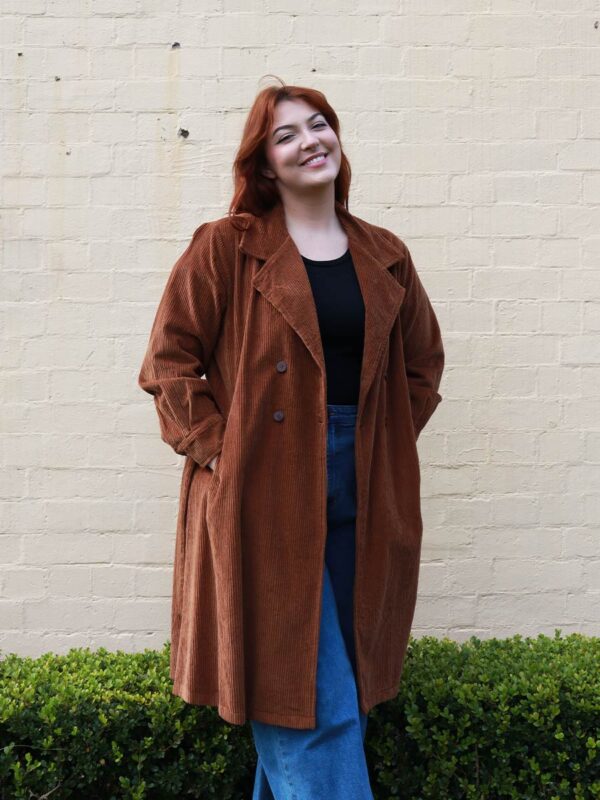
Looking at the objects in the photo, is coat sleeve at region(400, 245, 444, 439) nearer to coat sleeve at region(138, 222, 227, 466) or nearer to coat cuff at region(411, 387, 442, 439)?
coat cuff at region(411, 387, 442, 439)

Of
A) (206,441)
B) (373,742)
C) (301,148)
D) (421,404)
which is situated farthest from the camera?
(373,742)

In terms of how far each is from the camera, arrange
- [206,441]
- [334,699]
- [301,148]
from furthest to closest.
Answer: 1. [301,148]
2. [206,441]
3. [334,699]

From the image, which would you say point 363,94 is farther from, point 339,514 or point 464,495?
point 339,514

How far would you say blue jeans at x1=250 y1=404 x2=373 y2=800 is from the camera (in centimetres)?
277

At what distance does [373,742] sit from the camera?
3.59m

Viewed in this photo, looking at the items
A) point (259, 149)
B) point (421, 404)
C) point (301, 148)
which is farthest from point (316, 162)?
point (421, 404)

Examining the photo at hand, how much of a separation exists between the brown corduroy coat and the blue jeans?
1.8 inches

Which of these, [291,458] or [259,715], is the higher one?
[291,458]

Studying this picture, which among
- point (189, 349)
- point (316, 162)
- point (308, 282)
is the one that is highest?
point (316, 162)

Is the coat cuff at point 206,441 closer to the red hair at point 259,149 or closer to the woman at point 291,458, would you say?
the woman at point 291,458

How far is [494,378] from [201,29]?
1886 mm

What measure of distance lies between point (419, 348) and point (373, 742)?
52.5 inches

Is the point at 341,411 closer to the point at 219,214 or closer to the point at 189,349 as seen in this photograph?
the point at 189,349

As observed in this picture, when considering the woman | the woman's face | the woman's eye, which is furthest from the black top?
the woman's eye
